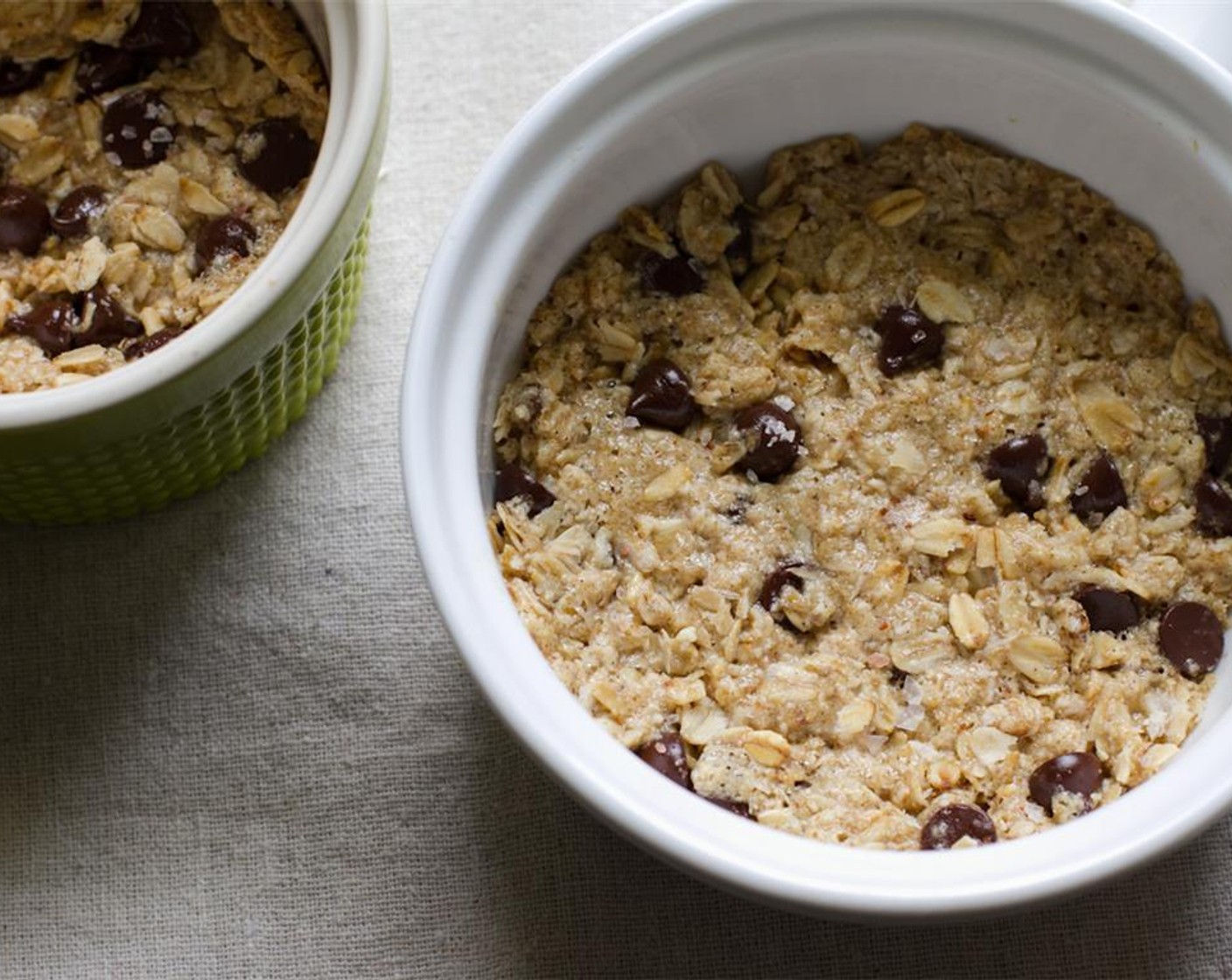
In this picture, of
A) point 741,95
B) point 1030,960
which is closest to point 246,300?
point 741,95

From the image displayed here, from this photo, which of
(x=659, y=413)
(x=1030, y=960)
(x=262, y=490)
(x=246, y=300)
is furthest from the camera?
(x=262, y=490)

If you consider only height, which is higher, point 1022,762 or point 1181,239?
point 1181,239

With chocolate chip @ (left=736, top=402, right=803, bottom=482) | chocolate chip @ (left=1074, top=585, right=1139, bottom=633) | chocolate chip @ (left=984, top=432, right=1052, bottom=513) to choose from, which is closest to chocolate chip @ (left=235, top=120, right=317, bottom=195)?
chocolate chip @ (left=736, top=402, right=803, bottom=482)

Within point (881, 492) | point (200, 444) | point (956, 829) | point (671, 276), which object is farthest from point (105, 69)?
point (956, 829)

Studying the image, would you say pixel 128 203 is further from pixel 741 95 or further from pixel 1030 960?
pixel 1030 960

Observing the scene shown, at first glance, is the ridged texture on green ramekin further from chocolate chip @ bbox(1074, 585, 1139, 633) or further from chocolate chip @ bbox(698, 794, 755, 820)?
chocolate chip @ bbox(1074, 585, 1139, 633)

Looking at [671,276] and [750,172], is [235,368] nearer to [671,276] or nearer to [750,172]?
[671,276]

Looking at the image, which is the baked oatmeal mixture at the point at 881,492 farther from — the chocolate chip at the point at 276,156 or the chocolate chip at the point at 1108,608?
the chocolate chip at the point at 276,156
